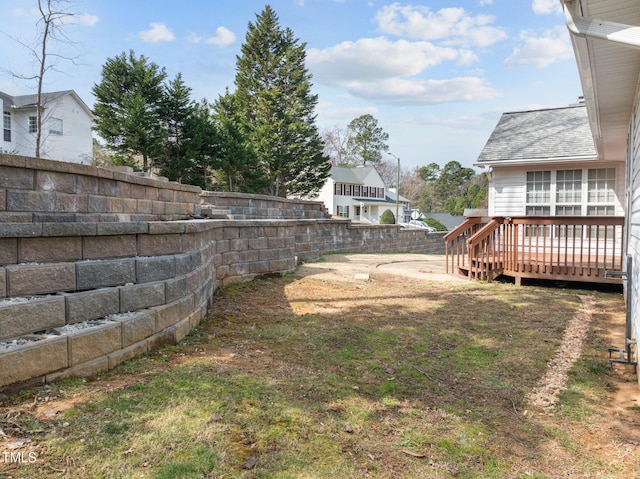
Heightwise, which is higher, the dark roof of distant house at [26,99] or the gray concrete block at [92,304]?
the dark roof of distant house at [26,99]

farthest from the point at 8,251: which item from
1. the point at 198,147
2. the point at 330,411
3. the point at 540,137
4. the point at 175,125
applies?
the point at 175,125

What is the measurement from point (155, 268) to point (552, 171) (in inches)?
381

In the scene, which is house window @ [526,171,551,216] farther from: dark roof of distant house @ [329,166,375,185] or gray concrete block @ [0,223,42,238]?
dark roof of distant house @ [329,166,375,185]

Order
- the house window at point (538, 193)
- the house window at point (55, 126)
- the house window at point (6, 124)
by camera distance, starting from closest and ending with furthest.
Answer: the house window at point (538, 193), the house window at point (6, 124), the house window at point (55, 126)

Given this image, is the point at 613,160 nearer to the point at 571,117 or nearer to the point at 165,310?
the point at 571,117

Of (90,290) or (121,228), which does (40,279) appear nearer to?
(90,290)

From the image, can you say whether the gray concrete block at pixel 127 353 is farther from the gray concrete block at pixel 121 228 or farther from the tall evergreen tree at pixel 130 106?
the tall evergreen tree at pixel 130 106

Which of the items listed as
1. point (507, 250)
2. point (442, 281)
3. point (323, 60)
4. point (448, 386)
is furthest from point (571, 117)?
point (323, 60)

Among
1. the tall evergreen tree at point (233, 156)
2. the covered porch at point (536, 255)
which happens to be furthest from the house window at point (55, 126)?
the covered porch at point (536, 255)

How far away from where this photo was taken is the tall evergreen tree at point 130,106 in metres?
15.5

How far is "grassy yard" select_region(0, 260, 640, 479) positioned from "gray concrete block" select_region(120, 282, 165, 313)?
41cm

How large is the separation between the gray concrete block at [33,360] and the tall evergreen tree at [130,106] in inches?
577

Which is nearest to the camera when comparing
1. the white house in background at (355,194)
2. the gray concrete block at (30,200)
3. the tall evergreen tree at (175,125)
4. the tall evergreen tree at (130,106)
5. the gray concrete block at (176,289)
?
the gray concrete block at (30,200)

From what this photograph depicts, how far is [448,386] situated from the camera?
3.12 meters
